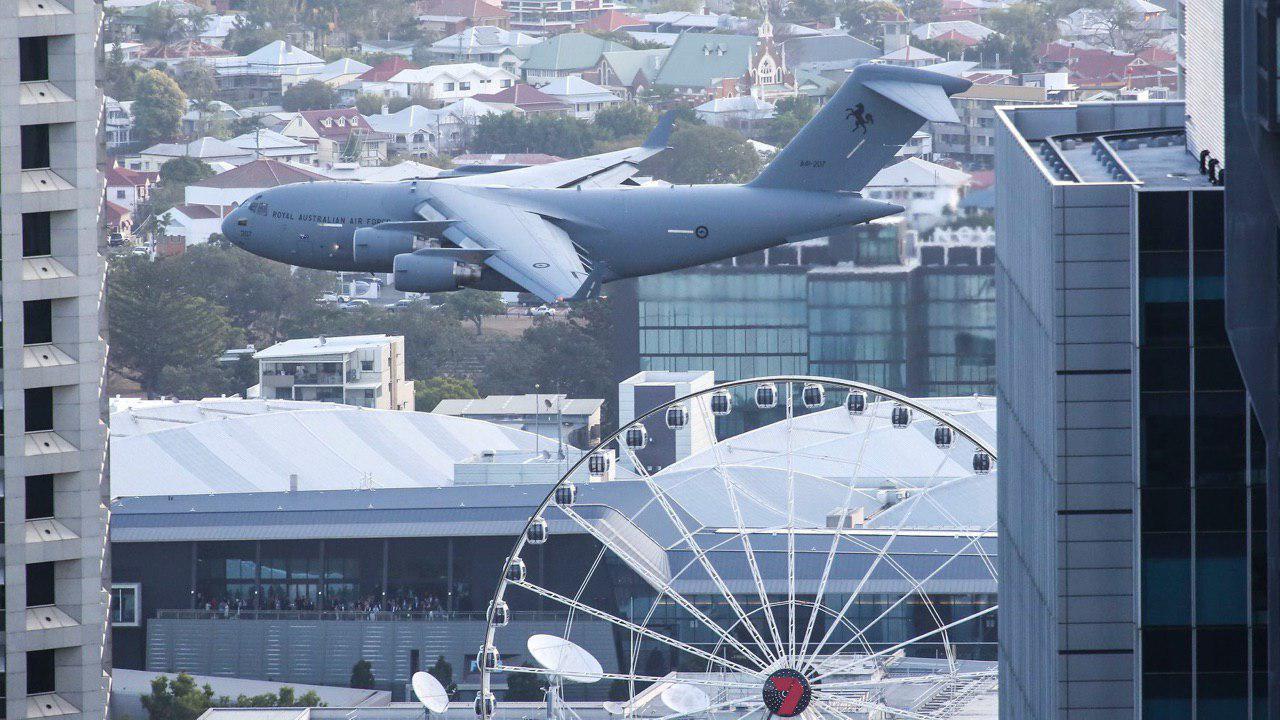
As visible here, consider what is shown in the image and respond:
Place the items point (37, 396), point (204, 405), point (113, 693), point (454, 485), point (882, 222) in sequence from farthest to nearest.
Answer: point (882, 222) < point (204, 405) < point (454, 485) < point (113, 693) < point (37, 396)

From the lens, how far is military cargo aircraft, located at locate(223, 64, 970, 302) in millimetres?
81875

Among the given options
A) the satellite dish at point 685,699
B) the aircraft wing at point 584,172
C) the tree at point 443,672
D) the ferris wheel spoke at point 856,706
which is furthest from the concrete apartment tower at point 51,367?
the aircraft wing at point 584,172

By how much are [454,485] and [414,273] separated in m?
27.7

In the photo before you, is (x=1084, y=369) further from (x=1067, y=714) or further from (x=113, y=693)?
(x=113, y=693)

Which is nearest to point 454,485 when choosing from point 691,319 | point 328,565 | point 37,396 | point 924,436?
point 328,565

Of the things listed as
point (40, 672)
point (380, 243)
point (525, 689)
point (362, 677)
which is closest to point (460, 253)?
point (380, 243)

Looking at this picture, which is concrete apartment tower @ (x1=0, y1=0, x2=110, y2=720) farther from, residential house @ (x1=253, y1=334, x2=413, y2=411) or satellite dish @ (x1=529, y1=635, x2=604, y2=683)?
residential house @ (x1=253, y1=334, x2=413, y2=411)

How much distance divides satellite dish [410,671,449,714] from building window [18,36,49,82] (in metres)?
35.7

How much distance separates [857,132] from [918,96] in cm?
349

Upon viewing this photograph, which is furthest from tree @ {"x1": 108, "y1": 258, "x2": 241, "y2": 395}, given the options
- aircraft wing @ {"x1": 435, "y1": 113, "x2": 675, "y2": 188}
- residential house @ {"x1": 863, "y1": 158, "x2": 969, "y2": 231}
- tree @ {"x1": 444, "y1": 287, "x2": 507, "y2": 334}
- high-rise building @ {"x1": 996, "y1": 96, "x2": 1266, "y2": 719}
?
high-rise building @ {"x1": 996, "y1": 96, "x2": 1266, "y2": 719}

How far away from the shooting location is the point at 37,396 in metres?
35.5

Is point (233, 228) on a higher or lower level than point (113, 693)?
higher

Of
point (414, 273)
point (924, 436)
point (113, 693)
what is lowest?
point (113, 693)

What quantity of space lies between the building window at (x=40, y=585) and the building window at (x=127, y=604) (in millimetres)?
60212
